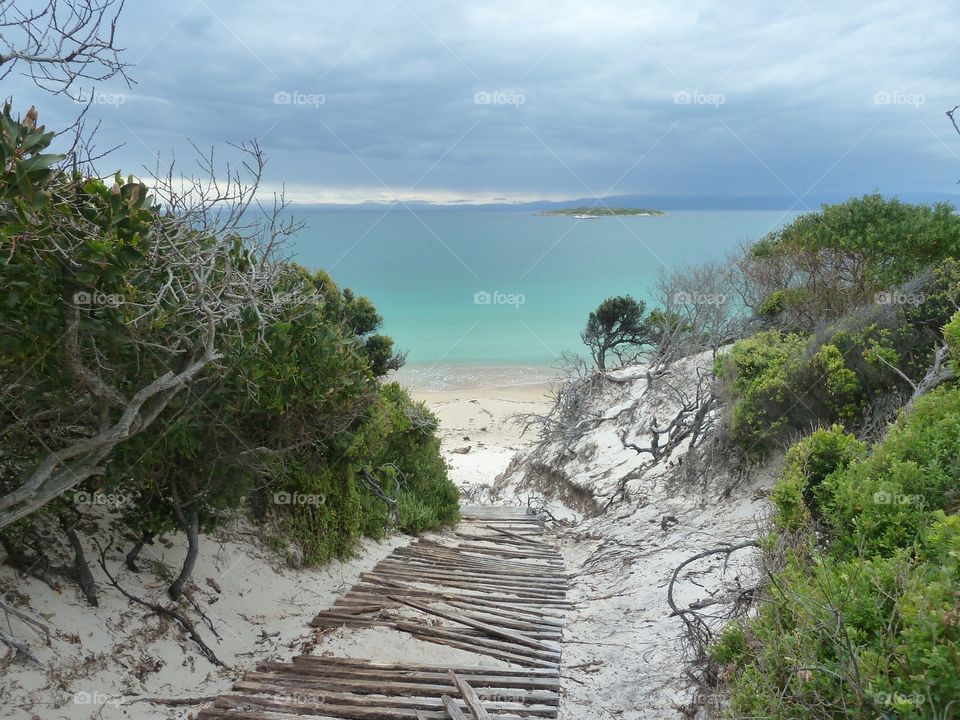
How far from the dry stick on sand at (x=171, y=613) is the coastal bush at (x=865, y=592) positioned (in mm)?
3981

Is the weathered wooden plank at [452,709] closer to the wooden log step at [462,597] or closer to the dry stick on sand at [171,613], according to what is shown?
the dry stick on sand at [171,613]

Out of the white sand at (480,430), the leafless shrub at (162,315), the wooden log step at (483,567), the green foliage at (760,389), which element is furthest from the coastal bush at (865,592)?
the white sand at (480,430)

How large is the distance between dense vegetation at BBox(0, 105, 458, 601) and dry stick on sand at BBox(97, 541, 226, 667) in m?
0.28

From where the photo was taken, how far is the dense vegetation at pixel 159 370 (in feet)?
12.4

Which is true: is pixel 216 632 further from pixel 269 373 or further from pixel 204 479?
pixel 269 373

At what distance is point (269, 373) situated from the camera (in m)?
6.12

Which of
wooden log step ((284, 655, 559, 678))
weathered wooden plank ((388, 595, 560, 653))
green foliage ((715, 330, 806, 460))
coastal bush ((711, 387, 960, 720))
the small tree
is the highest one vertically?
the small tree

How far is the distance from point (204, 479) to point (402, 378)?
122ft

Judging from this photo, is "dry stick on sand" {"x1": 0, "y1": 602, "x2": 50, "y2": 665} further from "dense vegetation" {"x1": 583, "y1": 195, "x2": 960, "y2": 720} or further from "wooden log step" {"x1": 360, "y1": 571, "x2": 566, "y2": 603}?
"dense vegetation" {"x1": 583, "y1": 195, "x2": 960, "y2": 720}

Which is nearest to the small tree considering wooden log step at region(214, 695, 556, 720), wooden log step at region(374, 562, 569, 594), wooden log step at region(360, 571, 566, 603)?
wooden log step at region(374, 562, 569, 594)

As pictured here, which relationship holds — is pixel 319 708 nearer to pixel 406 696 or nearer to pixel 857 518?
pixel 406 696

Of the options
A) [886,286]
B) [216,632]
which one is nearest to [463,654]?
[216,632]

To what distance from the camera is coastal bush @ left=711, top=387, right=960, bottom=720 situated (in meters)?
2.74

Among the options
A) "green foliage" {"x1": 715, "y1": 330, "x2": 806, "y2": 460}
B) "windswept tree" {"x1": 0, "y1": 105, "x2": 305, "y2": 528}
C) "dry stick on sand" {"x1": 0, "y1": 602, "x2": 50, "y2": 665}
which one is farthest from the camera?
"green foliage" {"x1": 715, "y1": 330, "x2": 806, "y2": 460}
